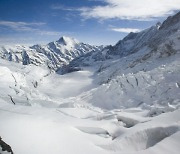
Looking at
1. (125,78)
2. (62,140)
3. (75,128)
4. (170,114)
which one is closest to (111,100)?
(125,78)

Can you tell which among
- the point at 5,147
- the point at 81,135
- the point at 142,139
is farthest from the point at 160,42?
the point at 5,147

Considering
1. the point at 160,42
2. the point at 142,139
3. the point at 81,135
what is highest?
the point at 160,42

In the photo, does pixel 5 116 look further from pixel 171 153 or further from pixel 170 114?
pixel 170 114

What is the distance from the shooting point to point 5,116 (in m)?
14.2

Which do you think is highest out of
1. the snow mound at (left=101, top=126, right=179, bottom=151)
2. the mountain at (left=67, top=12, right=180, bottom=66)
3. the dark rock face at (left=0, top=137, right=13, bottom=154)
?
the mountain at (left=67, top=12, right=180, bottom=66)

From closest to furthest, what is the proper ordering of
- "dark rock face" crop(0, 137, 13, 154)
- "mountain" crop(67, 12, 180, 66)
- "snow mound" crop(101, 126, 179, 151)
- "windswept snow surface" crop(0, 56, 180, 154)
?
"dark rock face" crop(0, 137, 13, 154), "windswept snow surface" crop(0, 56, 180, 154), "snow mound" crop(101, 126, 179, 151), "mountain" crop(67, 12, 180, 66)

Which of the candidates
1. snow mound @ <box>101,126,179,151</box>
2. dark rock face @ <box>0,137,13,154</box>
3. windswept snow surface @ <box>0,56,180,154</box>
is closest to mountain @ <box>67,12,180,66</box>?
windswept snow surface @ <box>0,56,180,154</box>

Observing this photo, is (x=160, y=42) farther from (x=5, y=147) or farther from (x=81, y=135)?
(x=5, y=147)

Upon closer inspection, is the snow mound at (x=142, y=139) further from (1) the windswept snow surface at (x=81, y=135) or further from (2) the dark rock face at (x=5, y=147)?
(2) the dark rock face at (x=5, y=147)

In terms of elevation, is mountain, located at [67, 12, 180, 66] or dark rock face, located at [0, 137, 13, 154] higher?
mountain, located at [67, 12, 180, 66]

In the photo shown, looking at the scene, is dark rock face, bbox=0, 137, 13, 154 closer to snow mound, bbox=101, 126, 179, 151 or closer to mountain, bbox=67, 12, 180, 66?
snow mound, bbox=101, 126, 179, 151

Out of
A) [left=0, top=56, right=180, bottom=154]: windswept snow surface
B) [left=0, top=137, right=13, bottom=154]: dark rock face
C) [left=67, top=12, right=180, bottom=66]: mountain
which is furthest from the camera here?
[left=67, top=12, right=180, bottom=66]: mountain

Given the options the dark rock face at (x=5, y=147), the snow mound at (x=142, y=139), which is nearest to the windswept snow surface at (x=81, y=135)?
the snow mound at (x=142, y=139)

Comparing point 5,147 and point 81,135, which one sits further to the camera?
point 81,135
